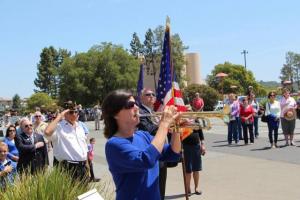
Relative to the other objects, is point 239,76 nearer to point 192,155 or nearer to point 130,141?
point 192,155

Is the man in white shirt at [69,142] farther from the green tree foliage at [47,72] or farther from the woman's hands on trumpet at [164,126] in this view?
the green tree foliage at [47,72]

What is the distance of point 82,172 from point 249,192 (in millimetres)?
3077

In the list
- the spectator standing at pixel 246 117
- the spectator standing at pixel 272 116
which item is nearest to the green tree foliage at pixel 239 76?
the spectator standing at pixel 246 117

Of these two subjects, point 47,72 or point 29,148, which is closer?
point 29,148

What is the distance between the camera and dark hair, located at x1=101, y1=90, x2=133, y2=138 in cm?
338

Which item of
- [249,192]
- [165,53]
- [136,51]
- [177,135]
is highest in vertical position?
[136,51]

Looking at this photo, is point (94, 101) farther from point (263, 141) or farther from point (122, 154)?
point (122, 154)

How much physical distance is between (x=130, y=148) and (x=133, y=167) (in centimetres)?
13

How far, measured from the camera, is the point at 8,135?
923 centimetres

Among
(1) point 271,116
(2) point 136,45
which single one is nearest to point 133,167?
(1) point 271,116

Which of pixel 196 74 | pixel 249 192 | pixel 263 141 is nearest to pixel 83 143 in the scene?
pixel 249 192

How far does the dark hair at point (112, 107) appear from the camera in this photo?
133 inches

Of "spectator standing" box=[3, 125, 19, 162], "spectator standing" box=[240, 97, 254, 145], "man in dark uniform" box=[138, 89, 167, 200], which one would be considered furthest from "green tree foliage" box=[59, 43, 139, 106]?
"man in dark uniform" box=[138, 89, 167, 200]

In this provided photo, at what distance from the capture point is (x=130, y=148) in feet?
10.7
